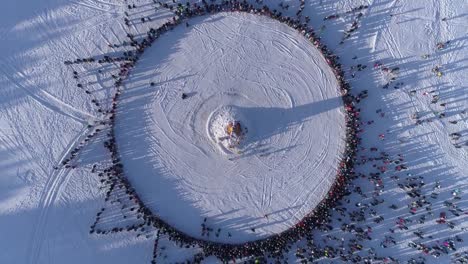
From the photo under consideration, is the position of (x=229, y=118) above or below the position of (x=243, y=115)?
above

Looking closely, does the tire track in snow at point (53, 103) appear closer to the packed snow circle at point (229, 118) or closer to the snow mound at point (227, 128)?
the packed snow circle at point (229, 118)

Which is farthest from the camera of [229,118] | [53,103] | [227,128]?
[53,103]

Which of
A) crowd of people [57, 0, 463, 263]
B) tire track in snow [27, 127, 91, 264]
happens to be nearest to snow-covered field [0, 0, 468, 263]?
tire track in snow [27, 127, 91, 264]

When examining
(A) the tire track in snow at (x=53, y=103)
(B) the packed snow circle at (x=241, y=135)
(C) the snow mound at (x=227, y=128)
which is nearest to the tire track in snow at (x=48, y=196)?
(A) the tire track in snow at (x=53, y=103)

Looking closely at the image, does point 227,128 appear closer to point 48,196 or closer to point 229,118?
point 229,118

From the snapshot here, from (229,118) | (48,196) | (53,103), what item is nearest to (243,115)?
(229,118)

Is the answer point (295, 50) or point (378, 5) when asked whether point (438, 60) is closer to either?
point (378, 5)
